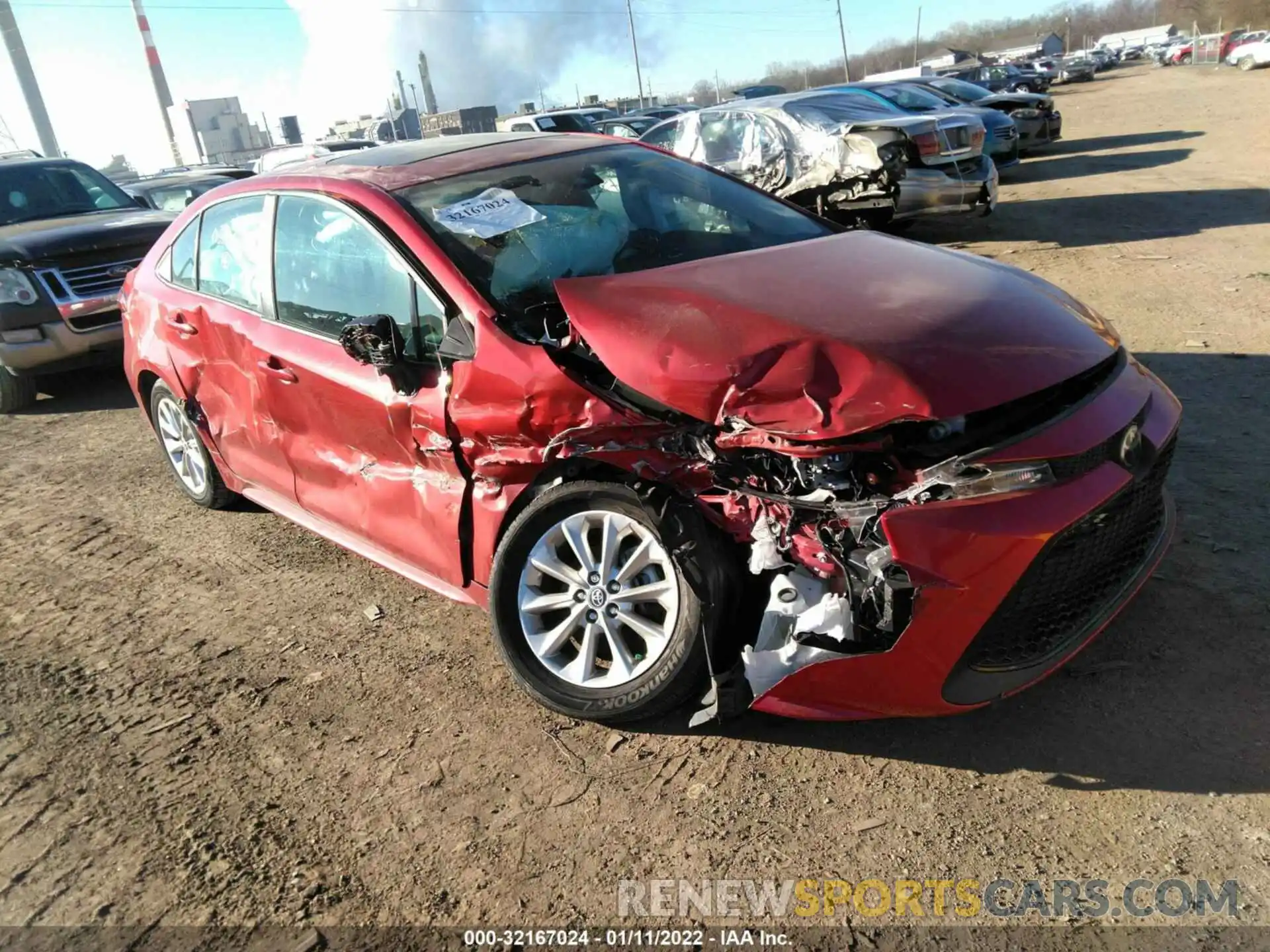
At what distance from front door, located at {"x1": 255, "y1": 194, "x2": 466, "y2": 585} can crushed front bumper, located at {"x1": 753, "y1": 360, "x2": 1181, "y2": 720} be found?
4.68 feet

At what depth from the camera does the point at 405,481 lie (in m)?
3.34

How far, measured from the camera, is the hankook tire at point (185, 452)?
15.9 ft

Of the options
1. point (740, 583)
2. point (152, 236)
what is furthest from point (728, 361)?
point (152, 236)

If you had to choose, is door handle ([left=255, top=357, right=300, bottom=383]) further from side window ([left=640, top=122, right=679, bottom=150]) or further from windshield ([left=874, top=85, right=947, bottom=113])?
windshield ([left=874, top=85, right=947, bottom=113])

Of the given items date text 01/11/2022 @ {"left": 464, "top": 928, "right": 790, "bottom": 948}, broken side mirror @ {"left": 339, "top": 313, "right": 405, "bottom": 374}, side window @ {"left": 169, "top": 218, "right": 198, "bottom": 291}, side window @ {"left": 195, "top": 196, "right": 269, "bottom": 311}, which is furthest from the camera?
side window @ {"left": 169, "top": 218, "right": 198, "bottom": 291}

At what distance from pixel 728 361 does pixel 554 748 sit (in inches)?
53.1

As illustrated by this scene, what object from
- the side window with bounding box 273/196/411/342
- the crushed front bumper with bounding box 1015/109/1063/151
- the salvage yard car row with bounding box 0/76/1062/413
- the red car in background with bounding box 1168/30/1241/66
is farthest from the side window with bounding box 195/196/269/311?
the red car in background with bounding box 1168/30/1241/66

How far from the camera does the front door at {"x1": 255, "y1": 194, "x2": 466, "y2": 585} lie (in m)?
3.19

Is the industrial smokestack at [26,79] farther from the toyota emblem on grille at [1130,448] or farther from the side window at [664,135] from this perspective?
the toyota emblem on grille at [1130,448]

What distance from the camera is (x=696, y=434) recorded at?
270cm

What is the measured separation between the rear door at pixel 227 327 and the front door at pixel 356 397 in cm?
14

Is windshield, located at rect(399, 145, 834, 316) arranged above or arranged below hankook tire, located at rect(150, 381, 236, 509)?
above

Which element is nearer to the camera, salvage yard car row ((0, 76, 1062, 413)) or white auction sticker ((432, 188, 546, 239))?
white auction sticker ((432, 188, 546, 239))

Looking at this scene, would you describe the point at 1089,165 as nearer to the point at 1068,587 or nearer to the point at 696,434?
the point at 1068,587
